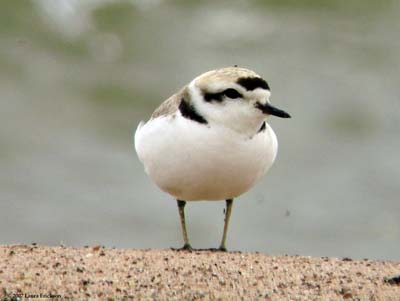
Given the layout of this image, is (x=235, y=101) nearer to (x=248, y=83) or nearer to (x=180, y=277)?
(x=248, y=83)

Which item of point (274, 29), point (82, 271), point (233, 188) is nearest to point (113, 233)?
point (274, 29)

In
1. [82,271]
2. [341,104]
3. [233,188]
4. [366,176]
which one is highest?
[341,104]

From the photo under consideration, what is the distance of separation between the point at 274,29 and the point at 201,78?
356 inches

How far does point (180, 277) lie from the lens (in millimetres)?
6215

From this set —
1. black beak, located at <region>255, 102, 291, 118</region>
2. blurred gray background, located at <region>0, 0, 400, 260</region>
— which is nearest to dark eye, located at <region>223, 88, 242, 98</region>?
black beak, located at <region>255, 102, 291, 118</region>

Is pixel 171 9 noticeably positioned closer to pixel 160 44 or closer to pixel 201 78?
pixel 160 44

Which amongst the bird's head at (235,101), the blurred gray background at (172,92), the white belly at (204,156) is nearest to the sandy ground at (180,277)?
the white belly at (204,156)

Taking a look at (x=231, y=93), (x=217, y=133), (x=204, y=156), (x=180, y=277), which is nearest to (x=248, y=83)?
(x=231, y=93)

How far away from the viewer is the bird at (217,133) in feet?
23.8

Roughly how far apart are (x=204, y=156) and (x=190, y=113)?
0.29 m

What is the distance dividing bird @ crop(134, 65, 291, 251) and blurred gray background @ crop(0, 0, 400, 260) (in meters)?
5.41

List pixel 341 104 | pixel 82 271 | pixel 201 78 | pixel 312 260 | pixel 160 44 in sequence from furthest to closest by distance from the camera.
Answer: pixel 160 44, pixel 341 104, pixel 201 78, pixel 312 260, pixel 82 271

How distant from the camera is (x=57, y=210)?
538 inches

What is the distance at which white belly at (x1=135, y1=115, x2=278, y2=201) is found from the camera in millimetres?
7266
